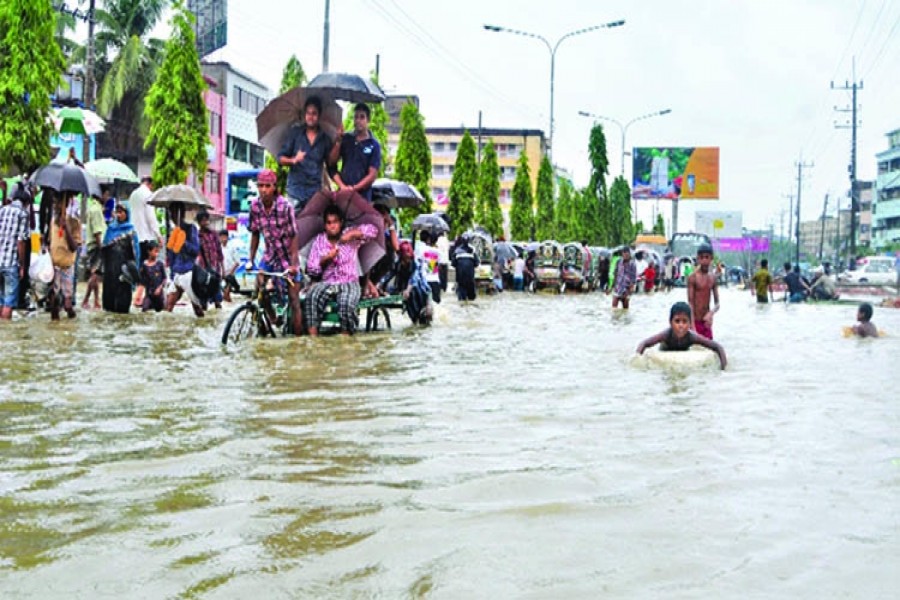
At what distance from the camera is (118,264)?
16.8 metres

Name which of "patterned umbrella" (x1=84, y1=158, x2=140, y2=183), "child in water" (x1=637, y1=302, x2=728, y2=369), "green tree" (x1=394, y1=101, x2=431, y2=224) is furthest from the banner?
"child in water" (x1=637, y1=302, x2=728, y2=369)

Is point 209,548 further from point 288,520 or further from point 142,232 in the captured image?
point 142,232

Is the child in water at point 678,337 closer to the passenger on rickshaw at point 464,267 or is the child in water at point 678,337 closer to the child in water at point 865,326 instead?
the child in water at point 865,326

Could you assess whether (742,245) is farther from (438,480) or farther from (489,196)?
(438,480)

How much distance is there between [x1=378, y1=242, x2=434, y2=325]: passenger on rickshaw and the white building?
46.6 metres

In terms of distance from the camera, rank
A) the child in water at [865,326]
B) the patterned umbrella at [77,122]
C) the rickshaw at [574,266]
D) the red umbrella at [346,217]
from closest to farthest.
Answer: the red umbrella at [346,217] < the child in water at [865,326] < the patterned umbrella at [77,122] < the rickshaw at [574,266]

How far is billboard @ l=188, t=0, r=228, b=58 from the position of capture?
54656 millimetres

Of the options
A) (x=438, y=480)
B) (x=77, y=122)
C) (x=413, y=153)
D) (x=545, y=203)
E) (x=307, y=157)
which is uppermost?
(x=413, y=153)

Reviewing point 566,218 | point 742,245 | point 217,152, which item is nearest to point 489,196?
point 217,152

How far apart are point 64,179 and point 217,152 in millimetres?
45261

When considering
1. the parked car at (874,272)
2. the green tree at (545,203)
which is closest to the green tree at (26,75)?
the parked car at (874,272)

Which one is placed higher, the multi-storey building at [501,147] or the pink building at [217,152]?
the multi-storey building at [501,147]

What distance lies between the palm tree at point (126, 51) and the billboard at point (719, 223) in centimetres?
5820

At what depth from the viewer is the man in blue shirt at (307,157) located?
13273mm
